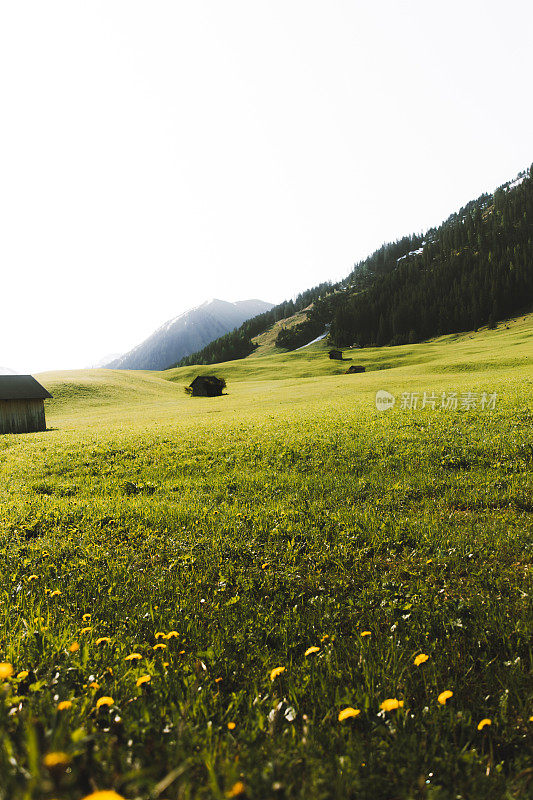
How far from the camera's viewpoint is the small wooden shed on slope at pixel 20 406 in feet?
117

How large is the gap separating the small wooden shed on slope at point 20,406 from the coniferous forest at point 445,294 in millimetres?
120733

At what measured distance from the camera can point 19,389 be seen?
36594mm

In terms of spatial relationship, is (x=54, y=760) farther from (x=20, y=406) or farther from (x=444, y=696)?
(x=20, y=406)

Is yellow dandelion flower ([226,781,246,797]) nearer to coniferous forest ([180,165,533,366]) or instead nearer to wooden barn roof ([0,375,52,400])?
wooden barn roof ([0,375,52,400])

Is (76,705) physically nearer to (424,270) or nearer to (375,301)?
(375,301)

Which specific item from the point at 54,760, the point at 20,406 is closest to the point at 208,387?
the point at 20,406

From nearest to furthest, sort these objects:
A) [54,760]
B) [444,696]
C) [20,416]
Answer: [54,760] → [444,696] → [20,416]

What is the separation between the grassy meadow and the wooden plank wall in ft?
98.5

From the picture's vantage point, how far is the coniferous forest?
12562 centimetres

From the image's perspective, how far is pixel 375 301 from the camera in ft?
505

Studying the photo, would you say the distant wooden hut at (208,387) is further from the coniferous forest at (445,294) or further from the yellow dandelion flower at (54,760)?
the coniferous forest at (445,294)

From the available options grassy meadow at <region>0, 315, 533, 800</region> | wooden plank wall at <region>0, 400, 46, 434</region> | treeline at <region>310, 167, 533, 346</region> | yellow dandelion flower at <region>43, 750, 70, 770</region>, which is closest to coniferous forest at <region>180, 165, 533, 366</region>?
treeline at <region>310, 167, 533, 346</region>

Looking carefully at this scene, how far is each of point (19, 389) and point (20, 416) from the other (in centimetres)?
280

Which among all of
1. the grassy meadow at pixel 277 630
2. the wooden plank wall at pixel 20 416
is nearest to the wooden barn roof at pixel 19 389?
the wooden plank wall at pixel 20 416
